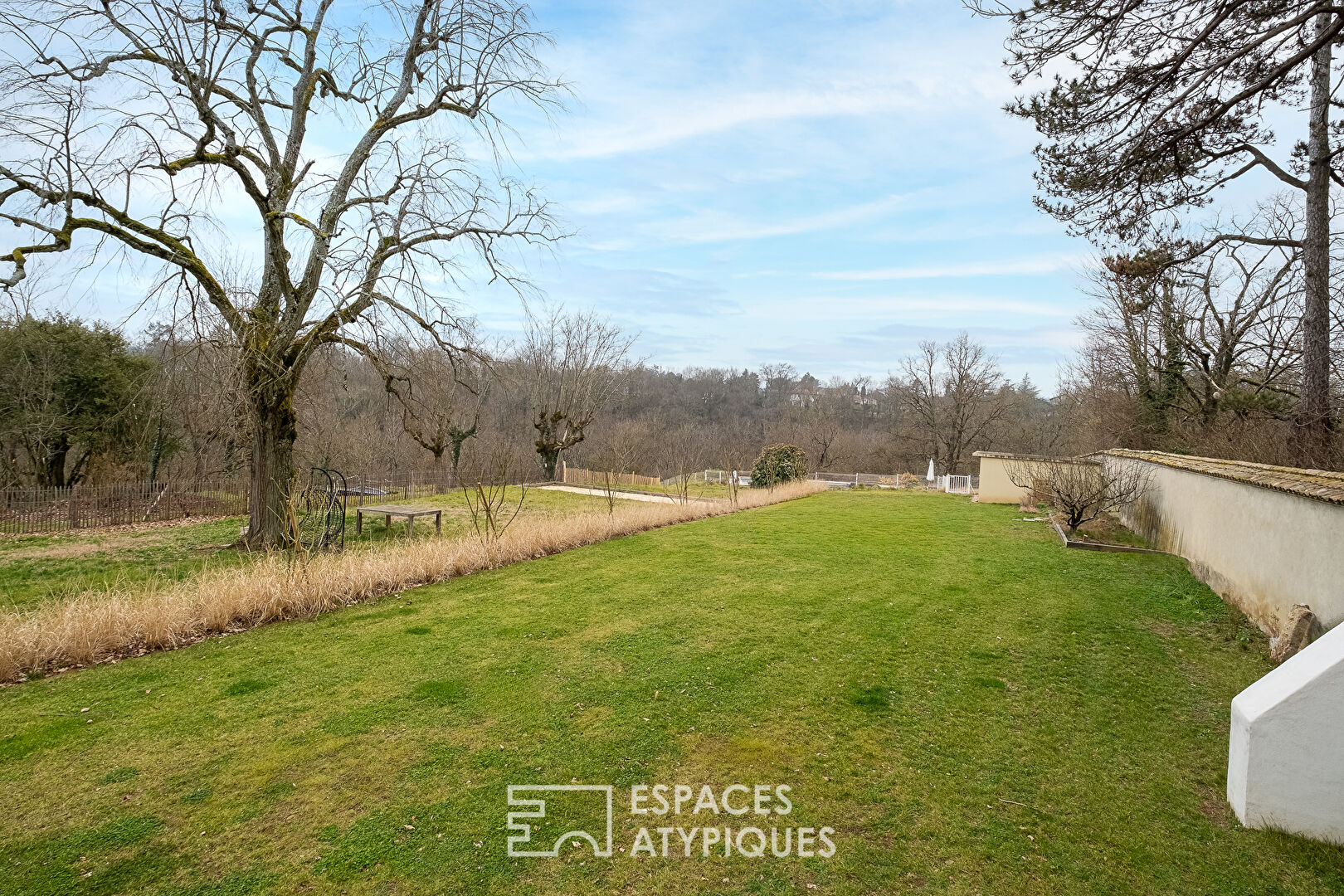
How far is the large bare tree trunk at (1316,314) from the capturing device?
7816 millimetres

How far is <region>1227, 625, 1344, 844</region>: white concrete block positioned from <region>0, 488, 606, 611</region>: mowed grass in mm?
8142

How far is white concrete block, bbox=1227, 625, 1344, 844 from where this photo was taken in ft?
8.84

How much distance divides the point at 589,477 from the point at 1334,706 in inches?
1022

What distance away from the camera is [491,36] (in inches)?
382

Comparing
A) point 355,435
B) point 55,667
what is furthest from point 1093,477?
point 355,435

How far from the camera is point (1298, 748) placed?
2.76 meters

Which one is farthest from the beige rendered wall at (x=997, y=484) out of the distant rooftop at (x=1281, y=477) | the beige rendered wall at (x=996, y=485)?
the distant rooftop at (x=1281, y=477)

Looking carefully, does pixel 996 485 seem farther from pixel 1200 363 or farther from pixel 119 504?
pixel 119 504

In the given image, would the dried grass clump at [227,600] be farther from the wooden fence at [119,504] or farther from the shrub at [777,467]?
the shrub at [777,467]

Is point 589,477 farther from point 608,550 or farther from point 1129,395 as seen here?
point 1129,395

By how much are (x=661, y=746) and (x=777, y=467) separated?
18.8 metres

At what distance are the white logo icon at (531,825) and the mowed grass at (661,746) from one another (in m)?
0.06

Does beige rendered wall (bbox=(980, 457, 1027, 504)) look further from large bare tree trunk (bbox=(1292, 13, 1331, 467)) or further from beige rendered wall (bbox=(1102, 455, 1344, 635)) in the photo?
large bare tree trunk (bbox=(1292, 13, 1331, 467))

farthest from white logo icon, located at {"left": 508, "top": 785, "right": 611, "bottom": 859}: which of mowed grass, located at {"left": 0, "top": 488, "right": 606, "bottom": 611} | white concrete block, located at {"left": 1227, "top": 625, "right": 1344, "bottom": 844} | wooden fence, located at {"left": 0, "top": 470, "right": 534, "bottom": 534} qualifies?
wooden fence, located at {"left": 0, "top": 470, "right": 534, "bottom": 534}
